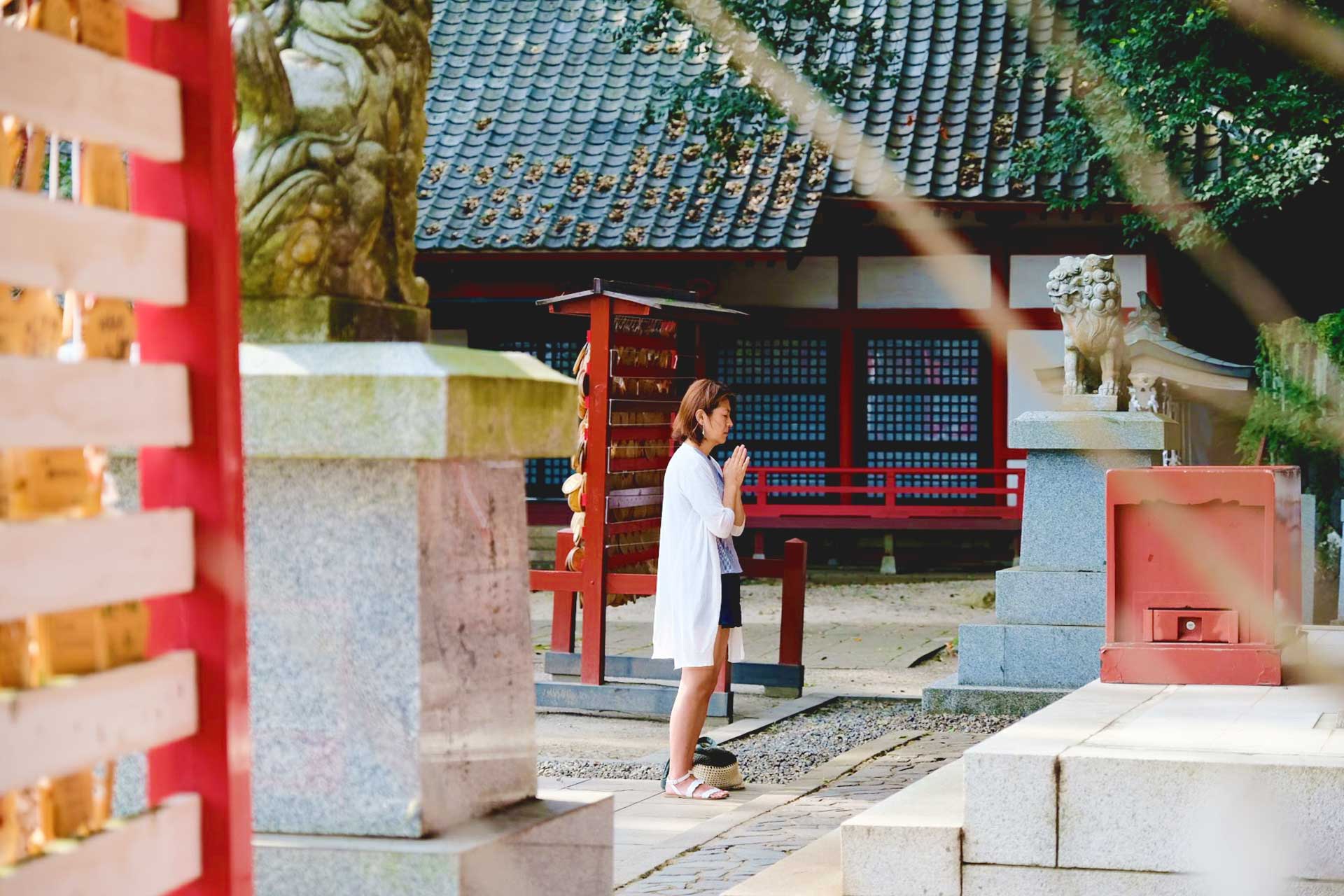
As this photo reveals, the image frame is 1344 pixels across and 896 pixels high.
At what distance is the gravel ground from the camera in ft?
26.8

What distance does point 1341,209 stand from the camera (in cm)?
1474

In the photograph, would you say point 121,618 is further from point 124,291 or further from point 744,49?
point 744,49

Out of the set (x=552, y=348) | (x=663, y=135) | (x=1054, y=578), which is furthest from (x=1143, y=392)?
(x=552, y=348)

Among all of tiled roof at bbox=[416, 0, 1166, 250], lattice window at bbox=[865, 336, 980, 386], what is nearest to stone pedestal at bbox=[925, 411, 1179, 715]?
tiled roof at bbox=[416, 0, 1166, 250]

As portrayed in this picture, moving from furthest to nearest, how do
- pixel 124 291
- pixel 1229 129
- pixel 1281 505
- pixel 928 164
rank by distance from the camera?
pixel 928 164 → pixel 1229 129 → pixel 1281 505 → pixel 124 291

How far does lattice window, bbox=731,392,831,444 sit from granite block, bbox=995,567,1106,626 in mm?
8153

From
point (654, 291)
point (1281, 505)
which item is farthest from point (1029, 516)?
point (1281, 505)

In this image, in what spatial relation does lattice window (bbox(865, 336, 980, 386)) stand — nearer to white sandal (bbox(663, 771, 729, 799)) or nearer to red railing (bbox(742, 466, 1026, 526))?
red railing (bbox(742, 466, 1026, 526))

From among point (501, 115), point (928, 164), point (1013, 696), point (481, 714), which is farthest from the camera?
point (501, 115)

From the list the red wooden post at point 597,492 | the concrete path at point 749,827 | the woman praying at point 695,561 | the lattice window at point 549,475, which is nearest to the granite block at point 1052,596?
the concrete path at point 749,827

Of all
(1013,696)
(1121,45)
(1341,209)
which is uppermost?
(1121,45)

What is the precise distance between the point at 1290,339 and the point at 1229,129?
1.98m

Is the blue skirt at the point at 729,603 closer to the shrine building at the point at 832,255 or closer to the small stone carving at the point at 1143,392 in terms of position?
the small stone carving at the point at 1143,392

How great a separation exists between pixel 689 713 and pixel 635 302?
337 centimetres
